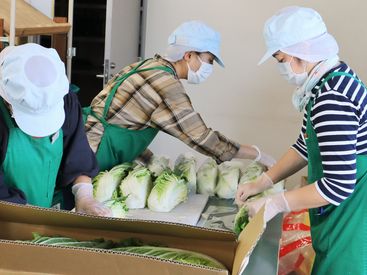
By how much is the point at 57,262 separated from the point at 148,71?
5.37ft

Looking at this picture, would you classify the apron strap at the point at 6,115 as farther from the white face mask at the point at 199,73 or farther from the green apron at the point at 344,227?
the white face mask at the point at 199,73

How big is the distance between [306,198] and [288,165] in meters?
0.41

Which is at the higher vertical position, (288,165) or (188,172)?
(288,165)

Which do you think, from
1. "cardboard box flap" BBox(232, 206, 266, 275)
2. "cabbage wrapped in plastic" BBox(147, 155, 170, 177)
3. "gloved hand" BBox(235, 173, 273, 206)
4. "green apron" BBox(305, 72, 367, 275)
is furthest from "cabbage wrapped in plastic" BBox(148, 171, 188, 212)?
"cardboard box flap" BBox(232, 206, 266, 275)

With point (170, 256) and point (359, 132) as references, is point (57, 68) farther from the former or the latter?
point (359, 132)

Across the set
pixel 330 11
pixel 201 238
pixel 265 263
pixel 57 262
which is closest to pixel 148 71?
pixel 265 263

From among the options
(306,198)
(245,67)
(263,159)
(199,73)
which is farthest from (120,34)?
(306,198)

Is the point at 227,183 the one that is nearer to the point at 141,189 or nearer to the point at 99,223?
the point at 141,189

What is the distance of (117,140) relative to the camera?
2.46 meters

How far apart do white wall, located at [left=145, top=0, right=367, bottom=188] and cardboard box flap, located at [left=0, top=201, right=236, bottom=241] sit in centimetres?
306

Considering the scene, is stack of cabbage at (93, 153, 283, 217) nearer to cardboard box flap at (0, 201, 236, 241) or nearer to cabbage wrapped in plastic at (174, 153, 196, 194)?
cabbage wrapped in plastic at (174, 153, 196, 194)

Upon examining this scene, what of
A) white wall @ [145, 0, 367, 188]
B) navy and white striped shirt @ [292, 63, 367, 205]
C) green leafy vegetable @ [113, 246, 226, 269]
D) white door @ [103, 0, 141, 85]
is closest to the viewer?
green leafy vegetable @ [113, 246, 226, 269]

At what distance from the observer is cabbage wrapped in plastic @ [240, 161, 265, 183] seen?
2.39 metres

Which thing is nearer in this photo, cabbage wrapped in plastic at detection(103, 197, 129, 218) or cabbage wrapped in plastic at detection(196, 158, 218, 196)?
cabbage wrapped in plastic at detection(103, 197, 129, 218)
